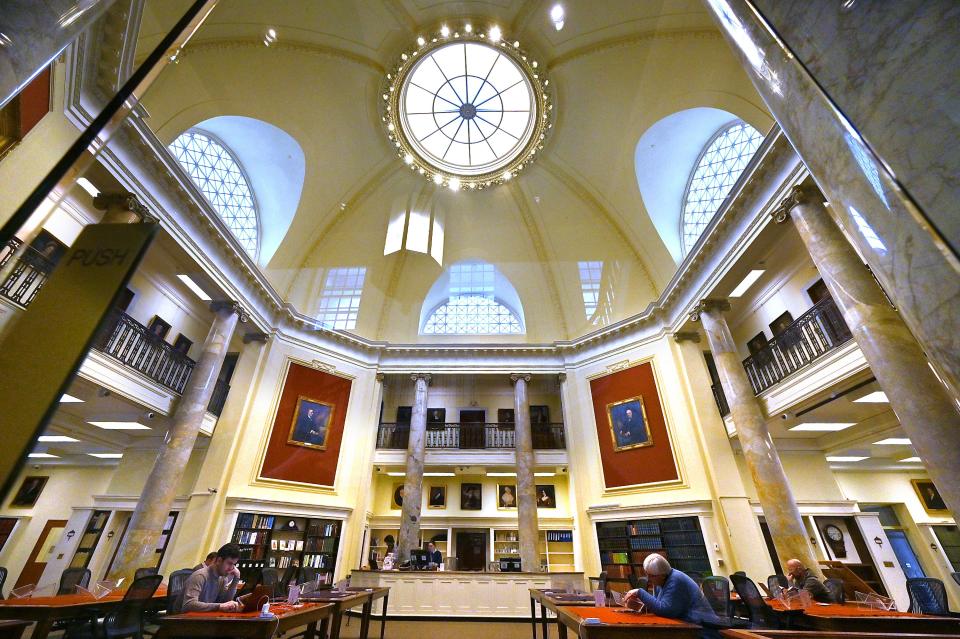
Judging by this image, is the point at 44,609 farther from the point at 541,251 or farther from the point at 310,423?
the point at 541,251

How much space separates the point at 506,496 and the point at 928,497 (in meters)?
11.7

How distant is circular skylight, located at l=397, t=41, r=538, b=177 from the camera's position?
10.4m

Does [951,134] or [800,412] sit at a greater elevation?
[800,412]

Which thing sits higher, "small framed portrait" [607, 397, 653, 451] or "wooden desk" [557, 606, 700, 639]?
"small framed portrait" [607, 397, 653, 451]

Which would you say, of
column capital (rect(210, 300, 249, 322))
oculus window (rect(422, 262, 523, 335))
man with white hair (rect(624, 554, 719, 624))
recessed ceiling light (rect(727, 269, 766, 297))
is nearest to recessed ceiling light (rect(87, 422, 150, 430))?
column capital (rect(210, 300, 249, 322))

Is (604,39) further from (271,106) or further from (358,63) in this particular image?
(271,106)

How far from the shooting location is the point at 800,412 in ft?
26.0

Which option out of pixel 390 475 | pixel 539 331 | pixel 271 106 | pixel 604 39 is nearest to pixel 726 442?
pixel 539 331

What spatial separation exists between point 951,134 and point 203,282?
Answer: 35.2 ft

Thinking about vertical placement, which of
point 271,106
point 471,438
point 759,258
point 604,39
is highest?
point 604,39

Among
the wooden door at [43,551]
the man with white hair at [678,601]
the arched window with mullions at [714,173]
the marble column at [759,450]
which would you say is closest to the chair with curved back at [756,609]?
the man with white hair at [678,601]

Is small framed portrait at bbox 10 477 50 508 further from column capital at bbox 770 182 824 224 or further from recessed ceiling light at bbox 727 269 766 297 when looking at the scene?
recessed ceiling light at bbox 727 269 766 297

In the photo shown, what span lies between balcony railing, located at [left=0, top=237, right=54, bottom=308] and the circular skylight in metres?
10.9

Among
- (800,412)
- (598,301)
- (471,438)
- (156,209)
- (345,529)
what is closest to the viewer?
(156,209)
